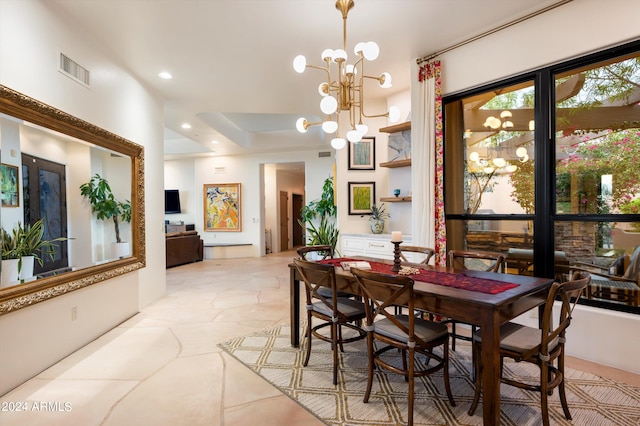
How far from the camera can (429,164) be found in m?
3.61

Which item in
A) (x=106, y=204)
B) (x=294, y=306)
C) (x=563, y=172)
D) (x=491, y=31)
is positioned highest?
(x=491, y=31)

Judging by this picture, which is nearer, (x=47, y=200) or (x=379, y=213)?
(x=47, y=200)

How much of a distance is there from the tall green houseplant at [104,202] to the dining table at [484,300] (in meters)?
2.63

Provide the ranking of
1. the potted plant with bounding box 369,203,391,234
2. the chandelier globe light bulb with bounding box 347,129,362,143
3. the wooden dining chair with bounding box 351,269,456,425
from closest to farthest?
the wooden dining chair with bounding box 351,269,456,425 < the chandelier globe light bulb with bounding box 347,129,362,143 < the potted plant with bounding box 369,203,391,234

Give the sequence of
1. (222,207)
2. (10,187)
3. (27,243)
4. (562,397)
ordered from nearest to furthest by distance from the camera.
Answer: (562,397) < (10,187) < (27,243) < (222,207)

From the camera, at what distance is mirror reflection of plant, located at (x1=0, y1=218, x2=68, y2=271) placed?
7.50 feet

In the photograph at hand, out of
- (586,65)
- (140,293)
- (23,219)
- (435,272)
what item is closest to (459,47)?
(586,65)

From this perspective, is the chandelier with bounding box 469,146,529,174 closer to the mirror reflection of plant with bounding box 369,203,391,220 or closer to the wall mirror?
the mirror reflection of plant with bounding box 369,203,391,220

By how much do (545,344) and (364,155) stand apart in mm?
3614

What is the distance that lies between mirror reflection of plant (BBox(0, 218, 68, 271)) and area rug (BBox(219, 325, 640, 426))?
1762 millimetres

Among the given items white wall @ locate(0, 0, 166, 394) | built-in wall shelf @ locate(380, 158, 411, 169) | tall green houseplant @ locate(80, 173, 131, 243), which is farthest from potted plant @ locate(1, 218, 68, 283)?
built-in wall shelf @ locate(380, 158, 411, 169)

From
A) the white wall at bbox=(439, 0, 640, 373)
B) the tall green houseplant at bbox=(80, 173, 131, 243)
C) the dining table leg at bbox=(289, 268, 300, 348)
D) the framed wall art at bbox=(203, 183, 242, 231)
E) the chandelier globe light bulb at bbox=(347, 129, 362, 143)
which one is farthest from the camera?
the framed wall art at bbox=(203, 183, 242, 231)

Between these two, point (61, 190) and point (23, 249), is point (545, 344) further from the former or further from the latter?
point (61, 190)

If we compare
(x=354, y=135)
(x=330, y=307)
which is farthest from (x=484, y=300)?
(x=354, y=135)
